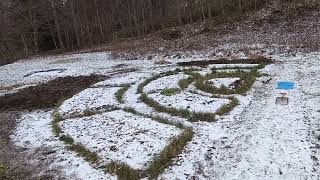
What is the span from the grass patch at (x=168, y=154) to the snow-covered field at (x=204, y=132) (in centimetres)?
18

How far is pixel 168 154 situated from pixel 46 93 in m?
12.4

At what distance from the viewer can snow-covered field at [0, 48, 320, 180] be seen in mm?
10438

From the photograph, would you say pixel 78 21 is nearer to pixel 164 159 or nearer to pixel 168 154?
pixel 168 154

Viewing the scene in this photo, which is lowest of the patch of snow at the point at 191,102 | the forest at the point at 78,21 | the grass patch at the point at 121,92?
the grass patch at the point at 121,92

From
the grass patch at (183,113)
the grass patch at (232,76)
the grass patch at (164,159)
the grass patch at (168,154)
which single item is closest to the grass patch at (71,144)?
→ the grass patch at (164,159)

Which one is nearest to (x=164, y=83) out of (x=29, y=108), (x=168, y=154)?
(x=29, y=108)

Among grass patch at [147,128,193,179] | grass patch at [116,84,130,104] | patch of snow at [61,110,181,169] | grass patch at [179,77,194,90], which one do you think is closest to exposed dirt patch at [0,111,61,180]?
patch of snow at [61,110,181,169]

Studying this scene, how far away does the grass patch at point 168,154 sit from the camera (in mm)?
10500

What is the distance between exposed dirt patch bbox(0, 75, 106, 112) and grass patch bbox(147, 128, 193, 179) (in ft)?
28.9

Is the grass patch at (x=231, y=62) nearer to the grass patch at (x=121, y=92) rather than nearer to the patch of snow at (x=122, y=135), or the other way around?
the grass patch at (x=121, y=92)

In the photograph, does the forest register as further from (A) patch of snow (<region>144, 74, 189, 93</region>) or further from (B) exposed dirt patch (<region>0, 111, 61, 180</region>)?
(B) exposed dirt patch (<region>0, 111, 61, 180</region>)

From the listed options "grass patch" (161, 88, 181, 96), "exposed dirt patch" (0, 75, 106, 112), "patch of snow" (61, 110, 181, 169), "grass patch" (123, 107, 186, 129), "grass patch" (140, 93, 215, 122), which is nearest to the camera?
"patch of snow" (61, 110, 181, 169)

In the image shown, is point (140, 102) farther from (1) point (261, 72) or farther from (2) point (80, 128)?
(1) point (261, 72)

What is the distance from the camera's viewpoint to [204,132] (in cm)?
1294
